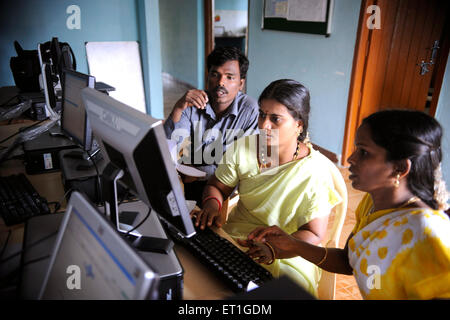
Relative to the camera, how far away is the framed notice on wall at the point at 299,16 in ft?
10.6

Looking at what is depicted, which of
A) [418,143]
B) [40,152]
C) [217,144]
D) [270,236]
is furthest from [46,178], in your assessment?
[418,143]

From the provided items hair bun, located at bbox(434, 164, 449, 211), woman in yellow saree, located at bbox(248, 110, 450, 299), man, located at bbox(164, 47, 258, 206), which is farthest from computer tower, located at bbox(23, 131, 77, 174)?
hair bun, located at bbox(434, 164, 449, 211)

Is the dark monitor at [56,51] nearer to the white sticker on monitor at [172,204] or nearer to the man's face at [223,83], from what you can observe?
the man's face at [223,83]

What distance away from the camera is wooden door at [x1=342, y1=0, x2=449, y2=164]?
2.75 m

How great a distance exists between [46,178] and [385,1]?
2.93 m

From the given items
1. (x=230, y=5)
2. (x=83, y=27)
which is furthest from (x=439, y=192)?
(x=230, y=5)

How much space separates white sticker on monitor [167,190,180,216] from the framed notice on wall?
2999 millimetres

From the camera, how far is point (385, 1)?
287 centimetres

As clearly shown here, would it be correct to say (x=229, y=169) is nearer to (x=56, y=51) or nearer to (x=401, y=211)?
(x=401, y=211)

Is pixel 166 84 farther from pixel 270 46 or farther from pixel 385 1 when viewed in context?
pixel 385 1

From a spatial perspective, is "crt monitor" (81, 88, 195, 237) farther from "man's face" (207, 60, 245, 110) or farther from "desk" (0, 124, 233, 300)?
"man's face" (207, 60, 245, 110)

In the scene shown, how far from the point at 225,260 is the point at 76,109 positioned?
0.97m

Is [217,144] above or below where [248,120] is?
below

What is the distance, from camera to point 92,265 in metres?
0.57
